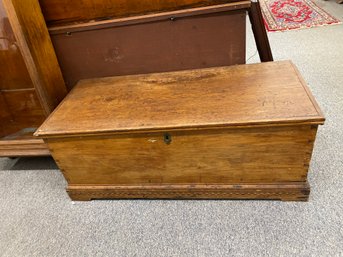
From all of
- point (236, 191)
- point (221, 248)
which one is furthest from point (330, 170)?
point (221, 248)

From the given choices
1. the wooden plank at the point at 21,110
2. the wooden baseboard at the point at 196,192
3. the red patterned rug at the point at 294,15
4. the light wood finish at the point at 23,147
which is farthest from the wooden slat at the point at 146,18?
the red patterned rug at the point at 294,15

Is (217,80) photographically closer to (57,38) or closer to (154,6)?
(154,6)

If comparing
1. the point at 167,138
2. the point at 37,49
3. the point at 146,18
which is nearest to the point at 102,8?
the point at 146,18

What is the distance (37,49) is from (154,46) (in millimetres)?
566

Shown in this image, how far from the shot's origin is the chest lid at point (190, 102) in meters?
1.00

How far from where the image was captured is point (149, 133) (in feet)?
3.52

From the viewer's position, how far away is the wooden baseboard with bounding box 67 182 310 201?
1149mm

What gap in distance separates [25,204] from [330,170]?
1.48m

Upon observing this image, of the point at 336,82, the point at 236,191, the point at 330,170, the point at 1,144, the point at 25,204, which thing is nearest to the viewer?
the point at 236,191

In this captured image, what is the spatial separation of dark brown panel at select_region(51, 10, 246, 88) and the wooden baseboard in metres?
0.62

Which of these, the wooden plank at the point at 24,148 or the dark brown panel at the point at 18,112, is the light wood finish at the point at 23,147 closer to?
the wooden plank at the point at 24,148

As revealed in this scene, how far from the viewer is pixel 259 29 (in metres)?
1.41

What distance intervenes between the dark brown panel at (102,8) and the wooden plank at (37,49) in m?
0.07

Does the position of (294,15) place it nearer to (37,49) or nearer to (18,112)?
(37,49)
